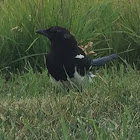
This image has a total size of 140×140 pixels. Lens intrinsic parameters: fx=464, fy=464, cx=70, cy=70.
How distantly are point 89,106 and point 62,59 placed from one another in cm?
87

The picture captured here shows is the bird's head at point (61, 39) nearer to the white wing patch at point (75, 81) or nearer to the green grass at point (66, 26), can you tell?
the white wing patch at point (75, 81)

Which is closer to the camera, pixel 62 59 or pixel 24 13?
pixel 62 59

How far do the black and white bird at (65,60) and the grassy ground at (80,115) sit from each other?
0.38m

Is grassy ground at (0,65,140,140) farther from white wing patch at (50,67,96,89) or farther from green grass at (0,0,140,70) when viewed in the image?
green grass at (0,0,140,70)

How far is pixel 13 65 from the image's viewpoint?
4098mm

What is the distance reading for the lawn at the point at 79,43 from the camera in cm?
229

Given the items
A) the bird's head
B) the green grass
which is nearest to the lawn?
the green grass

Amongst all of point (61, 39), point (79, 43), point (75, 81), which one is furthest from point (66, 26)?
point (75, 81)

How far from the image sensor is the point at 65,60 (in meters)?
3.13

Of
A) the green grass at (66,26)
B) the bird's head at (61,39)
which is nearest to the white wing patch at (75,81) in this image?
the bird's head at (61,39)

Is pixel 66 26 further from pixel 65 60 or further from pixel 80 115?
pixel 80 115

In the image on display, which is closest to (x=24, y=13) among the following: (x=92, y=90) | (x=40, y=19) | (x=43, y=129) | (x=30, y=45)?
(x=40, y=19)

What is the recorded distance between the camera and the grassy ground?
6.35 feet

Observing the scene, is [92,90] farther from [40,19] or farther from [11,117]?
[40,19]
